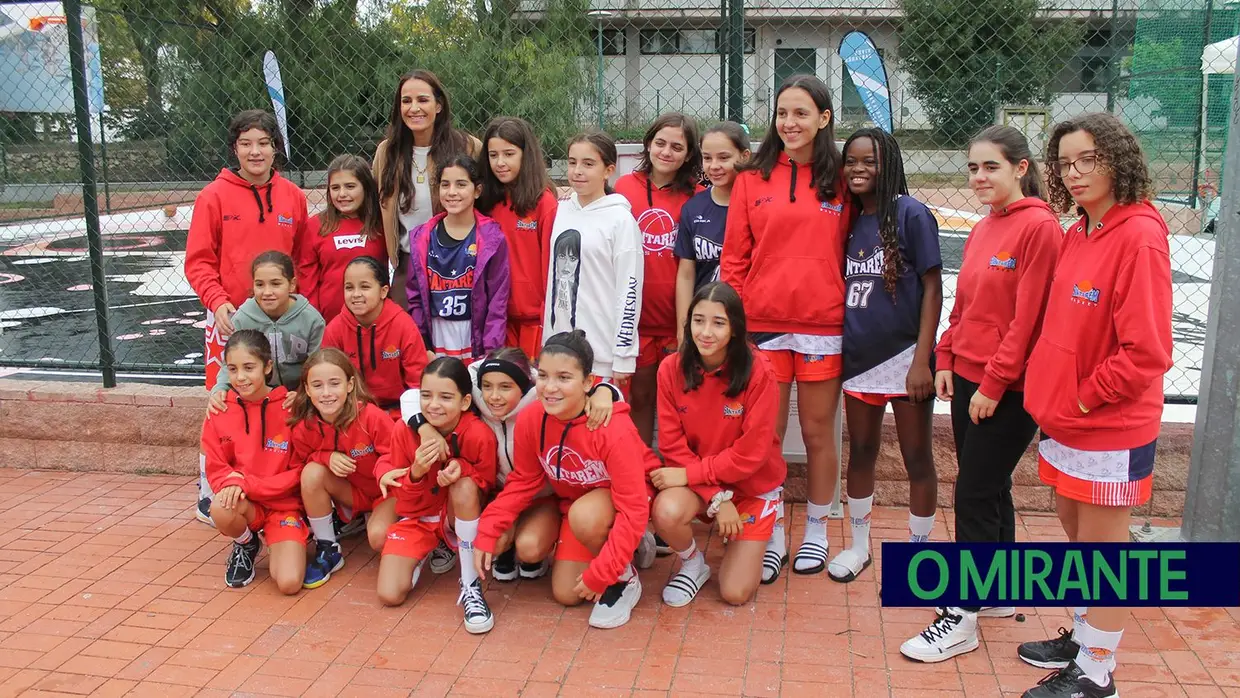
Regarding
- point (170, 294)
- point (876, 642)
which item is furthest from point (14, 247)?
point (876, 642)

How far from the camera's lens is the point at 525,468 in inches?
147

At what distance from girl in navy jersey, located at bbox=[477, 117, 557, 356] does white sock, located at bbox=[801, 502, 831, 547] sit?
4.46ft

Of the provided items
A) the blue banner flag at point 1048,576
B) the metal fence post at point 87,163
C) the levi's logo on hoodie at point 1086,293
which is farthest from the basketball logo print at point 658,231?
the metal fence post at point 87,163

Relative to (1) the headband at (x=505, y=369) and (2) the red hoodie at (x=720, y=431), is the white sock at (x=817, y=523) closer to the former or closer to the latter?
(2) the red hoodie at (x=720, y=431)

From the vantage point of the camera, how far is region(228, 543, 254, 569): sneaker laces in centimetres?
394

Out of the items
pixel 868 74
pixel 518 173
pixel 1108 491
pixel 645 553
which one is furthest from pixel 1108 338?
pixel 518 173

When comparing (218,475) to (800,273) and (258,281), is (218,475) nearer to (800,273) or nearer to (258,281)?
(258,281)

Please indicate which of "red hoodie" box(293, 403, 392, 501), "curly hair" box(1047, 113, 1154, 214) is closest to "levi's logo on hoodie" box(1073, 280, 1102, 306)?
"curly hair" box(1047, 113, 1154, 214)

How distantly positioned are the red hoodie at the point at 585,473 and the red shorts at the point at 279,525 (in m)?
0.82

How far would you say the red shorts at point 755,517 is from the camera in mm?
→ 3752

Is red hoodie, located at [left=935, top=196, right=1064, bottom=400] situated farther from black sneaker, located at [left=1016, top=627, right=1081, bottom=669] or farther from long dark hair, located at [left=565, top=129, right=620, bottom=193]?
long dark hair, located at [left=565, top=129, right=620, bottom=193]

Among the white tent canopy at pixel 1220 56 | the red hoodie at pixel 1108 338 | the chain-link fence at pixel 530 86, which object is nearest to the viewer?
the red hoodie at pixel 1108 338

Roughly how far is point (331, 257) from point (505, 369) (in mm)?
1244

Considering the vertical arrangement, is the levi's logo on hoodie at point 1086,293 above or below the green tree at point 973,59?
below
